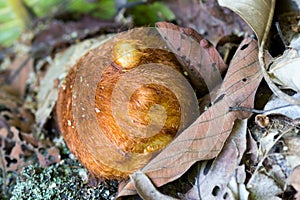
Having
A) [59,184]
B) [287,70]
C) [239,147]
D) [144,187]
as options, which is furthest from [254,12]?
[59,184]

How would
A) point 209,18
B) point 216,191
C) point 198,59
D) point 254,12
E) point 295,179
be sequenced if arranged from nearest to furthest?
point 295,179
point 216,191
point 254,12
point 198,59
point 209,18

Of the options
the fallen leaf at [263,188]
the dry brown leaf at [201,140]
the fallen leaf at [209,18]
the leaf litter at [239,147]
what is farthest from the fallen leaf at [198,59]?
the fallen leaf at [263,188]

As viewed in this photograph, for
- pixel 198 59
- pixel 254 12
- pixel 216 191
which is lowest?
pixel 216 191

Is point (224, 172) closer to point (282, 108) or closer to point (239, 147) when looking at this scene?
point (239, 147)

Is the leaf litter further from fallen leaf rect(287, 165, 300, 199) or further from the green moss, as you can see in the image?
the green moss

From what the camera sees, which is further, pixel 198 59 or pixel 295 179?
Result: pixel 198 59

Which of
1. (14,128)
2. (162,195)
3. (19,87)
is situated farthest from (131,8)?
(162,195)

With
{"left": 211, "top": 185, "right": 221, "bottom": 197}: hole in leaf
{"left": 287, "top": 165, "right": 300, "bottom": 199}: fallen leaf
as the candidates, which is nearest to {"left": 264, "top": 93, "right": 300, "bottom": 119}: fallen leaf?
{"left": 287, "top": 165, "right": 300, "bottom": 199}: fallen leaf
